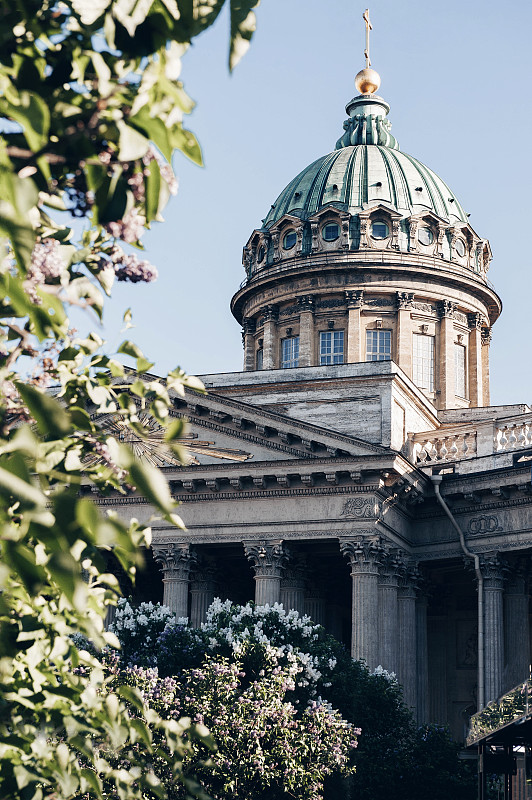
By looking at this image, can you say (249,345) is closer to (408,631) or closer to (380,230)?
(380,230)

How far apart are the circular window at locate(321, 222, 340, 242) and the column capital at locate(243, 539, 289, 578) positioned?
871 inches

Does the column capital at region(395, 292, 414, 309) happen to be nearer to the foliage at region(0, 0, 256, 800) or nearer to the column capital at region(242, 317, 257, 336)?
the column capital at region(242, 317, 257, 336)

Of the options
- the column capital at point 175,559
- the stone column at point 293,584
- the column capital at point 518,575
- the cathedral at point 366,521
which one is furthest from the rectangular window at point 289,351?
the column capital at point 518,575

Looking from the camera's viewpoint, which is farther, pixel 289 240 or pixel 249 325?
pixel 249 325

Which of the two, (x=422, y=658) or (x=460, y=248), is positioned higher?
(x=460, y=248)

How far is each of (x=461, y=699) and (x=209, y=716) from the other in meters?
18.1

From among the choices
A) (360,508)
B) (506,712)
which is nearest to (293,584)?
(360,508)

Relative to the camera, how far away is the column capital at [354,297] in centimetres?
5075

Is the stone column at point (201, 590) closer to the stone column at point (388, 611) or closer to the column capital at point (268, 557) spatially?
the column capital at point (268, 557)

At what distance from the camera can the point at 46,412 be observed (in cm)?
426

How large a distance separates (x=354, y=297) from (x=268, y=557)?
19.5 meters

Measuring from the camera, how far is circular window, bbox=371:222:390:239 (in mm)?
52594

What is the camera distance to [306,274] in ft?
171

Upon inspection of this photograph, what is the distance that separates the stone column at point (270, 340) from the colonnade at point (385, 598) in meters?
17.1
